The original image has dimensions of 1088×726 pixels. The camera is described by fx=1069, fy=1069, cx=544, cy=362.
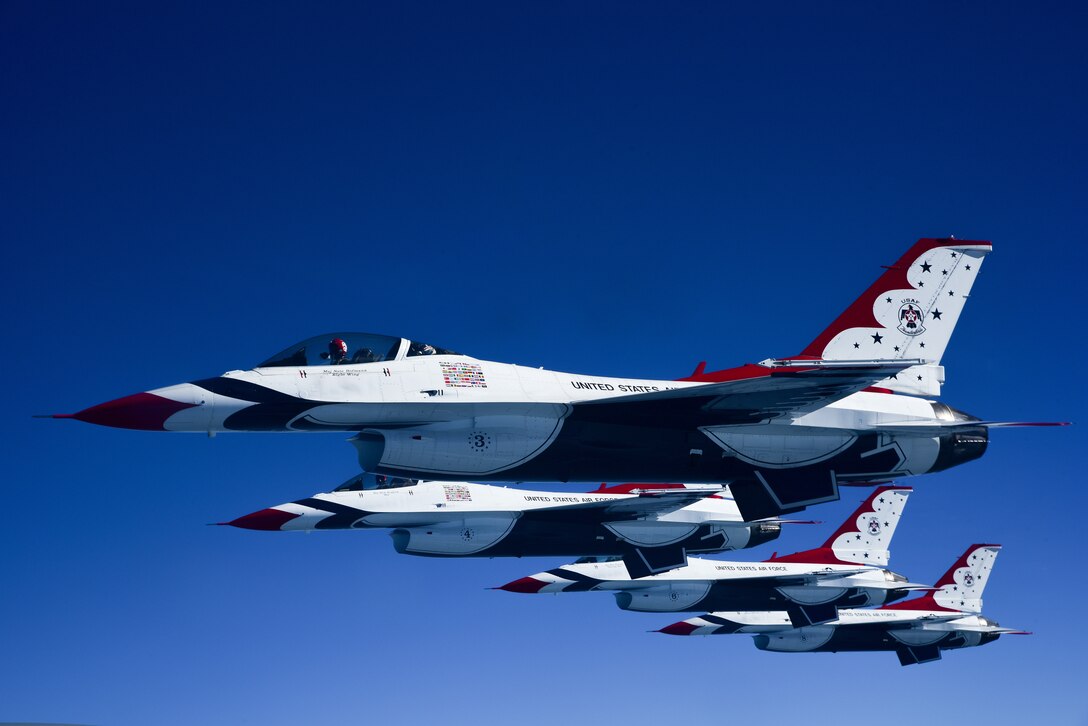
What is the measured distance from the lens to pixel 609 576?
35.2 metres

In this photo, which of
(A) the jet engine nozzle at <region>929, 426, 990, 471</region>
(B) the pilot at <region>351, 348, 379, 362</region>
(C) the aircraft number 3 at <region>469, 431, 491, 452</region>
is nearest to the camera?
(B) the pilot at <region>351, 348, 379, 362</region>

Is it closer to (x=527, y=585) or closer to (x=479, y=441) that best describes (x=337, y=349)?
(x=479, y=441)

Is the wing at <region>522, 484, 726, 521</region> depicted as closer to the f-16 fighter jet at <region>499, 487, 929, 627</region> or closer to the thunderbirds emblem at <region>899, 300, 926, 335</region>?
the f-16 fighter jet at <region>499, 487, 929, 627</region>

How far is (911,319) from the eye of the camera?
820 inches

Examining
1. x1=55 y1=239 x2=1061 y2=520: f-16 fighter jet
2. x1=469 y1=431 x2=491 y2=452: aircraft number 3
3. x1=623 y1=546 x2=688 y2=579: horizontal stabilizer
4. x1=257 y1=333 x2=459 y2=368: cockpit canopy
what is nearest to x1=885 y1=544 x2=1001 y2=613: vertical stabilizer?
x1=623 y1=546 x2=688 y2=579: horizontal stabilizer

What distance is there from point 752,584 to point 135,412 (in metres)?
25.4

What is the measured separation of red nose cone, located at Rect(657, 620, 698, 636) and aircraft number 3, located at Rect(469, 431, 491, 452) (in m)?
24.8

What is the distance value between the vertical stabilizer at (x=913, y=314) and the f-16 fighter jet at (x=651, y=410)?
3 cm

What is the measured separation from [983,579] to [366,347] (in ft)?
117

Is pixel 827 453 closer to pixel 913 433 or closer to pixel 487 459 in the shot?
pixel 913 433

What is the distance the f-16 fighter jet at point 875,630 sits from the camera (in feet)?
130

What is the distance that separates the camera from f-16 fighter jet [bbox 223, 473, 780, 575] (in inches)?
1131

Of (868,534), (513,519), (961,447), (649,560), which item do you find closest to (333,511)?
(513,519)

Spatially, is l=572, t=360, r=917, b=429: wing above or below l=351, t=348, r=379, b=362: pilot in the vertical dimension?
below
